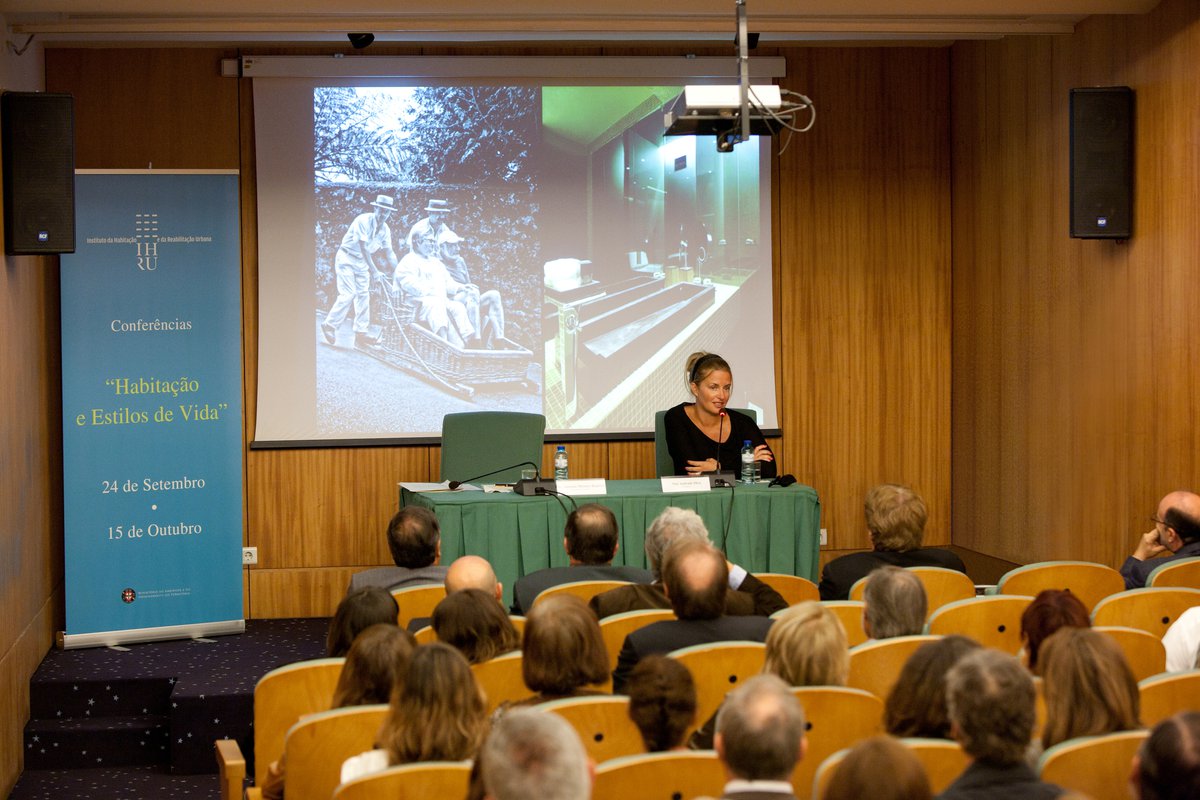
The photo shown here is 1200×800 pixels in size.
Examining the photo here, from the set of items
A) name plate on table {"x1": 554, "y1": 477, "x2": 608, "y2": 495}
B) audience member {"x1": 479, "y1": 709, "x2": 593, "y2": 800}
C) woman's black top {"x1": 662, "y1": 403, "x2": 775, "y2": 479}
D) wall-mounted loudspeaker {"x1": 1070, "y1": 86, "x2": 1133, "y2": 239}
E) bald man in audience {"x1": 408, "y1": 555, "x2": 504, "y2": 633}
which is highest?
wall-mounted loudspeaker {"x1": 1070, "y1": 86, "x2": 1133, "y2": 239}

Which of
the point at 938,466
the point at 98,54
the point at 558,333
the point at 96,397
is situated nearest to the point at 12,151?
the point at 96,397

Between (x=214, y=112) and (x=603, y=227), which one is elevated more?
(x=214, y=112)

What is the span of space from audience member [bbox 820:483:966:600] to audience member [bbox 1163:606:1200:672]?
959 mm

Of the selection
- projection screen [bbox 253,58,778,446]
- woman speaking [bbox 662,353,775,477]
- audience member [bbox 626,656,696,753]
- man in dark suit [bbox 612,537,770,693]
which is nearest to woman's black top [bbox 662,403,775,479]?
woman speaking [bbox 662,353,775,477]

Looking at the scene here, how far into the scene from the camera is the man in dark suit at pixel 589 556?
14.9 feet

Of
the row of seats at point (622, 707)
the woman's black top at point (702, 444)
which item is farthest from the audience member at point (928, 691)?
the woman's black top at point (702, 444)

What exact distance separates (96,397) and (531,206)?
267cm

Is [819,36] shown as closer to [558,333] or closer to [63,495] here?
[558,333]

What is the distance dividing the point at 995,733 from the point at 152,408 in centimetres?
517

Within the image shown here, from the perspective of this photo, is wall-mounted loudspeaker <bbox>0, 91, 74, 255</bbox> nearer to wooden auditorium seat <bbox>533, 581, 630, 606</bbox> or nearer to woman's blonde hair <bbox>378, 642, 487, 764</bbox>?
wooden auditorium seat <bbox>533, 581, 630, 606</bbox>

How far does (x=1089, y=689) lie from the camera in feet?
8.61

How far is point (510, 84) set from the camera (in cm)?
761

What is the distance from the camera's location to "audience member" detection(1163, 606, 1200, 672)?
3680 millimetres

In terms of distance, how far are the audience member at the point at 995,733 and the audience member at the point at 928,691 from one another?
285 mm
